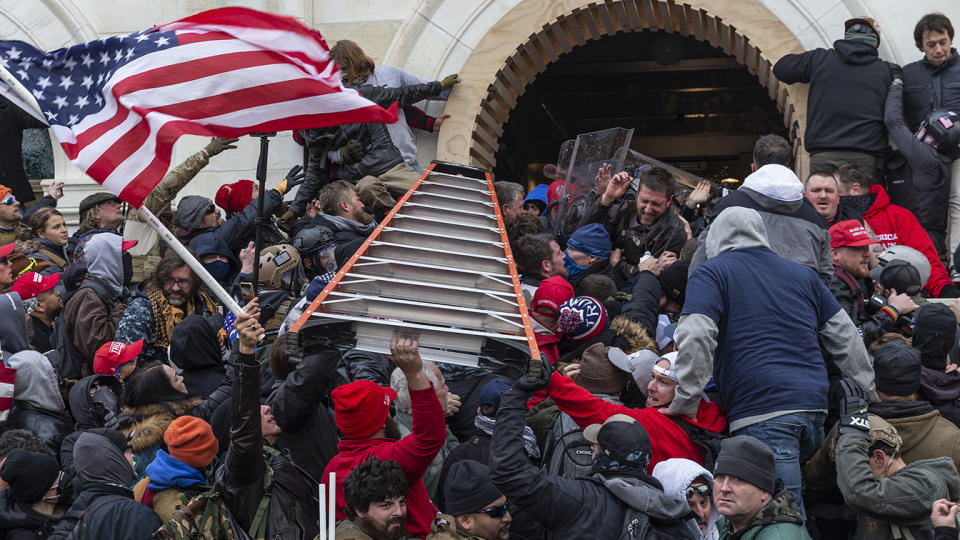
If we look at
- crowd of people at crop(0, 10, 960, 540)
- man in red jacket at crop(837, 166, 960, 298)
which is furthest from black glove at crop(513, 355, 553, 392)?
man in red jacket at crop(837, 166, 960, 298)

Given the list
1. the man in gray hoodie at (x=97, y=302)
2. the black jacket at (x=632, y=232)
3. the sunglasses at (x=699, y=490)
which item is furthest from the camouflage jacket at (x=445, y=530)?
the man in gray hoodie at (x=97, y=302)

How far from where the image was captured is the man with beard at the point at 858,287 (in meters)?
7.57

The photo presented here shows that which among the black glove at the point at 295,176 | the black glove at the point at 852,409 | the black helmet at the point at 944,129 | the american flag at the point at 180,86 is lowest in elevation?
the black glove at the point at 852,409

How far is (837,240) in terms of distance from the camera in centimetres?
792

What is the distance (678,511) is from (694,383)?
2.99ft

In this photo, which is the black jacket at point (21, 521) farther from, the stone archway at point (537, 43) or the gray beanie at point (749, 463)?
the stone archway at point (537, 43)

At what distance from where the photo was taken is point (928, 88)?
10117mm

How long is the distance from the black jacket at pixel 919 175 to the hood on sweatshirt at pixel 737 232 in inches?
160

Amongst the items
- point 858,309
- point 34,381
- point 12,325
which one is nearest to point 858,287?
point 858,309

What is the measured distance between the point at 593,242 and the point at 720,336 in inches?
105

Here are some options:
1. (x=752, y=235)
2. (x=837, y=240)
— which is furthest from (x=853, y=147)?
(x=752, y=235)

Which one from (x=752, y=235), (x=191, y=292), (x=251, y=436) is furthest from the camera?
(x=191, y=292)

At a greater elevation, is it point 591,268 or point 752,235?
point 752,235

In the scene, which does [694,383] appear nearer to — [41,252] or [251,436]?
[251,436]
